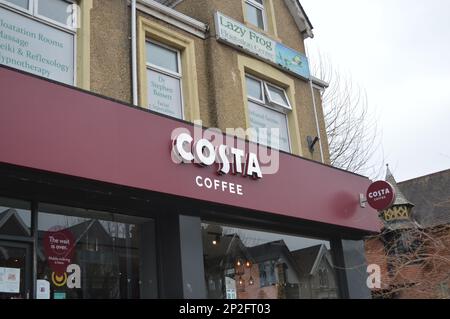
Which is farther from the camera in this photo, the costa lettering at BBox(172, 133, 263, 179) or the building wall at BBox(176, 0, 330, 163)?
the building wall at BBox(176, 0, 330, 163)

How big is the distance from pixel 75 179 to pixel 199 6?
5.59 m

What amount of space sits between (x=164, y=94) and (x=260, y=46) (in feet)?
9.42

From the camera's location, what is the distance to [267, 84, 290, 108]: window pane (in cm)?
1160

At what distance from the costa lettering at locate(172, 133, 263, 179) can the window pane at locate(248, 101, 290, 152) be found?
165 centimetres

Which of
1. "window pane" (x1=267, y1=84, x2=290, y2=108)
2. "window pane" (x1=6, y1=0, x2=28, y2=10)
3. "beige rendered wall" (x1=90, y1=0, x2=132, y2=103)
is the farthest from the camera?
"window pane" (x1=267, y1=84, x2=290, y2=108)

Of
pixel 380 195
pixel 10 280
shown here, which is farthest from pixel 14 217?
pixel 380 195

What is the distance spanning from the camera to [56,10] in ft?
27.9

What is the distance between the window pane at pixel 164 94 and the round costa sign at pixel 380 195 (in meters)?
4.22

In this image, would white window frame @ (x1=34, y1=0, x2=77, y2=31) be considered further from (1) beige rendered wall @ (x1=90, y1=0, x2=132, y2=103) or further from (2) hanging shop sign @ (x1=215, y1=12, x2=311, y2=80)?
(2) hanging shop sign @ (x1=215, y1=12, x2=311, y2=80)

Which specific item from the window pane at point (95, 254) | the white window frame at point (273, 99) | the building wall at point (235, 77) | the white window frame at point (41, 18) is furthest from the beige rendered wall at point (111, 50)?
the white window frame at point (273, 99)

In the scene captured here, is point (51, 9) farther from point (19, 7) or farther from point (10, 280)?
point (10, 280)

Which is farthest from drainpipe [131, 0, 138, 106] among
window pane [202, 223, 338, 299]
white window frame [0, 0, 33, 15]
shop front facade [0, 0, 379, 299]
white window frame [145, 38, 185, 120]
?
window pane [202, 223, 338, 299]
